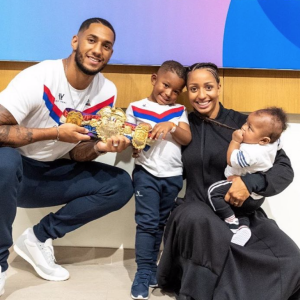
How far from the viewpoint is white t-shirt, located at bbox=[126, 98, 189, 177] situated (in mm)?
1880

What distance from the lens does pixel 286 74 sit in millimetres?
2064

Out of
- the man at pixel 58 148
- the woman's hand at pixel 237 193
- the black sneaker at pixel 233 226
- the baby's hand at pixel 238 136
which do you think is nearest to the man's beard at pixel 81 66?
the man at pixel 58 148

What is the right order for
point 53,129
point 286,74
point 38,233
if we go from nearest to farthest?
point 53,129
point 38,233
point 286,74

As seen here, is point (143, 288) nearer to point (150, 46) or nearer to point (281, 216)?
point (281, 216)

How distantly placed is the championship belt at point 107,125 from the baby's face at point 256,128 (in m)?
0.44

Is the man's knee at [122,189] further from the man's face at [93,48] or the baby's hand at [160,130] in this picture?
the man's face at [93,48]

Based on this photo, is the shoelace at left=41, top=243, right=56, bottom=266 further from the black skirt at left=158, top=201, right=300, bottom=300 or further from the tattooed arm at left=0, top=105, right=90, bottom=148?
the black skirt at left=158, top=201, right=300, bottom=300

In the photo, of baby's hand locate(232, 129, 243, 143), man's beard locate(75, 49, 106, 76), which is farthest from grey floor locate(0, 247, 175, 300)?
man's beard locate(75, 49, 106, 76)

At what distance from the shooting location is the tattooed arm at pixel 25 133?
5.28 feet

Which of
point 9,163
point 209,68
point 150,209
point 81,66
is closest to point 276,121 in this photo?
point 209,68

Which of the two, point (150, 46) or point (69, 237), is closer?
point (150, 46)

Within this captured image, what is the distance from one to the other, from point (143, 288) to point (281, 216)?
3.05ft

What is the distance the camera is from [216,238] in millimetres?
1552

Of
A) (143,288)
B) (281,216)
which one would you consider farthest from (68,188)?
(281,216)
